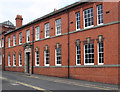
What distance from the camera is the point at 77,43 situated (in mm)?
18594

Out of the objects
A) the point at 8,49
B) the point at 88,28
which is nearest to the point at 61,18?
the point at 88,28

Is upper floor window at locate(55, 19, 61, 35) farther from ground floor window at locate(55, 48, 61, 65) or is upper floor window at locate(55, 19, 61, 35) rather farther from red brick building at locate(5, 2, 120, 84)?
ground floor window at locate(55, 48, 61, 65)

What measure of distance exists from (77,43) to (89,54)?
1.98 m

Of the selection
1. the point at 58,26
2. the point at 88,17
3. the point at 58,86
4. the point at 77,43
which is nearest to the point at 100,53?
the point at 77,43

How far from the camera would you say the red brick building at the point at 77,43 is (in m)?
15.5

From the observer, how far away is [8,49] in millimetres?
35375

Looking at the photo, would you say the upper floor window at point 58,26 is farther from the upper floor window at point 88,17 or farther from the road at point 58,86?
the road at point 58,86

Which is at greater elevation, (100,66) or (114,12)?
(114,12)

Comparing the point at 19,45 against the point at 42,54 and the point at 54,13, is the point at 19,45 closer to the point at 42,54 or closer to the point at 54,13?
the point at 42,54

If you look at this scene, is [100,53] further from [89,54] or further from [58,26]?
[58,26]

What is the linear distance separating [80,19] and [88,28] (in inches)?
65.2

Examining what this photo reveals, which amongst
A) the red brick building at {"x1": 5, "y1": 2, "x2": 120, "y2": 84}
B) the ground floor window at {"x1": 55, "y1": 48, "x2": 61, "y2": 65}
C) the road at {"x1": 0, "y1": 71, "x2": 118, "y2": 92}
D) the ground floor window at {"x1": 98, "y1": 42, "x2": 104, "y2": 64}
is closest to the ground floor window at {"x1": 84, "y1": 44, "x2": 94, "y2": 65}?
the red brick building at {"x1": 5, "y1": 2, "x2": 120, "y2": 84}

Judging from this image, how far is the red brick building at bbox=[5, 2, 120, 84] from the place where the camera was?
15453 millimetres

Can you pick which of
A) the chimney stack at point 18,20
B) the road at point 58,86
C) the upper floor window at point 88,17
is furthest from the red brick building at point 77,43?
the chimney stack at point 18,20
